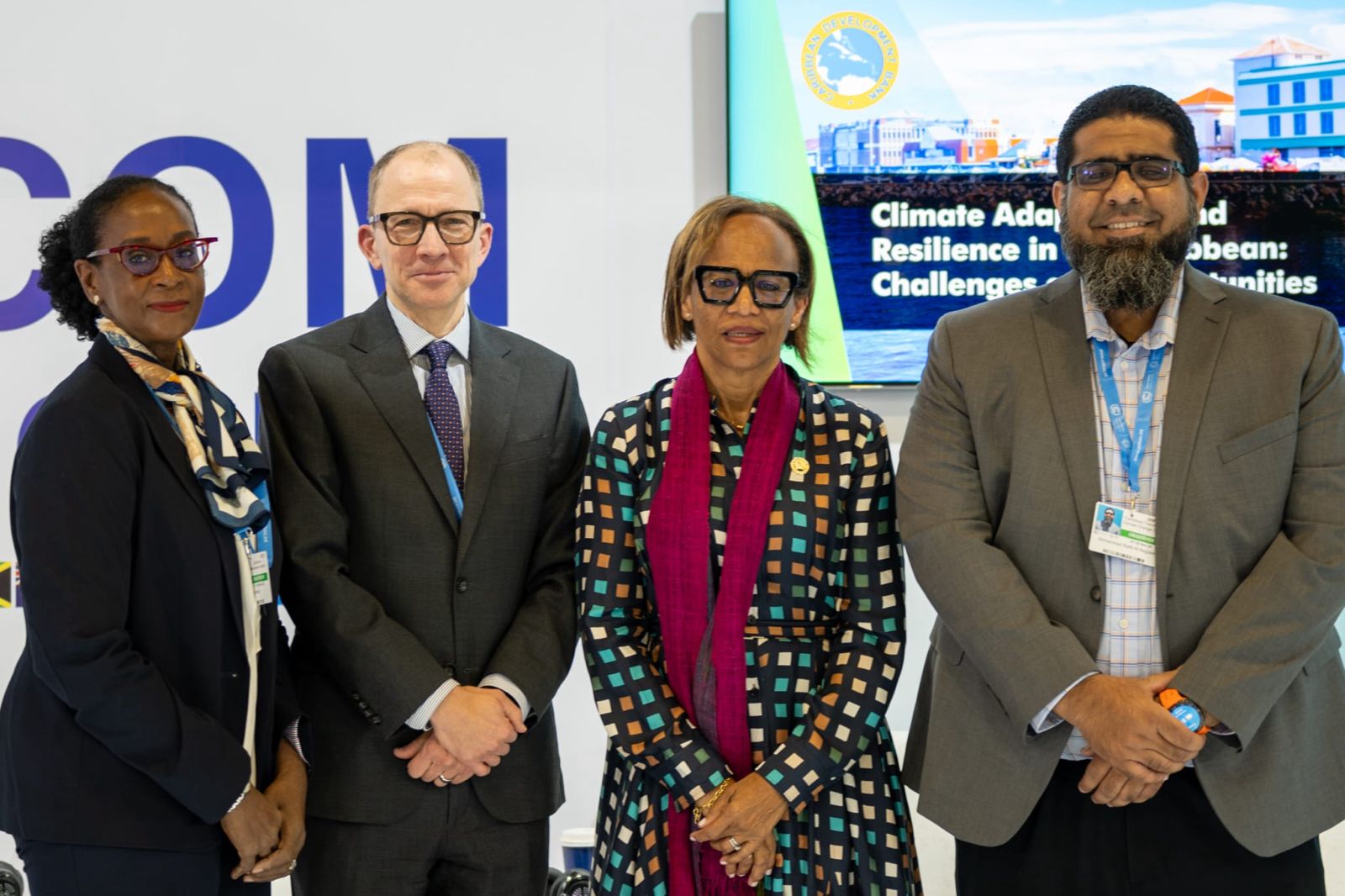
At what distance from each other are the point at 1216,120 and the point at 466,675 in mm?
2954

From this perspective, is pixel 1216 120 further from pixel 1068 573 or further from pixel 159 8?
pixel 159 8

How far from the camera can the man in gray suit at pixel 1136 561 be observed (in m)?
2.09

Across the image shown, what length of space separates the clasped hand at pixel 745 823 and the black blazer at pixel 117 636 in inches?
31.1

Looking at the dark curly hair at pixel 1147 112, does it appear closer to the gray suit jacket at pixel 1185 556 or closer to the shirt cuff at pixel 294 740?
the gray suit jacket at pixel 1185 556

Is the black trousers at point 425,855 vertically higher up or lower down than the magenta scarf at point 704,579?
lower down

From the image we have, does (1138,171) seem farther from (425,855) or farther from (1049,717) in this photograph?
(425,855)

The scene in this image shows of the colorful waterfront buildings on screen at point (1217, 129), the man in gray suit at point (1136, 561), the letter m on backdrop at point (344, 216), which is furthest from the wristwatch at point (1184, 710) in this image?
the letter m on backdrop at point (344, 216)

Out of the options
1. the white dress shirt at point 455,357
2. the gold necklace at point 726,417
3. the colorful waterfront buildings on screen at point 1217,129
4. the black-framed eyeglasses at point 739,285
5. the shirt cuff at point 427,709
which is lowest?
the shirt cuff at point 427,709

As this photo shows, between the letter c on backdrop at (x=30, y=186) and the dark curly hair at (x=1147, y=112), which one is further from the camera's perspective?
the letter c on backdrop at (x=30, y=186)

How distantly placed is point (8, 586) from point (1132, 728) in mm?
3616

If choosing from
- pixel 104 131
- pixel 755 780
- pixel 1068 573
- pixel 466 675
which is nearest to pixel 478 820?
pixel 466 675

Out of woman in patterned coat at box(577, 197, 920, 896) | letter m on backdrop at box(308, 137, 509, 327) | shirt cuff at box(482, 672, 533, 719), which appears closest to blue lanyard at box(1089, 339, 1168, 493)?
woman in patterned coat at box(577, 197, 920, 896)

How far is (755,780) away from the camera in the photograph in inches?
86.7

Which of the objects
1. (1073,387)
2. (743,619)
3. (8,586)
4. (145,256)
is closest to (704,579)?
(743,619)
